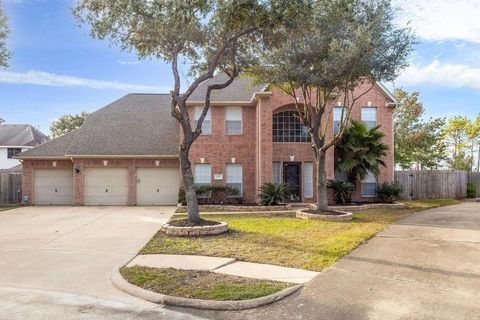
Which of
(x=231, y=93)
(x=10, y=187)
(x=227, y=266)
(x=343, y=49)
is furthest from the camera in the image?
(x=10, y=187)

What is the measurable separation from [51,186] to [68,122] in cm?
2630

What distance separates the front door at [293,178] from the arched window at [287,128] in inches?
51.3

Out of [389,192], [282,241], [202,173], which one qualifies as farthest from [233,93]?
[282,241]

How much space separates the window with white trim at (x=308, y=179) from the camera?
20703 millimetres

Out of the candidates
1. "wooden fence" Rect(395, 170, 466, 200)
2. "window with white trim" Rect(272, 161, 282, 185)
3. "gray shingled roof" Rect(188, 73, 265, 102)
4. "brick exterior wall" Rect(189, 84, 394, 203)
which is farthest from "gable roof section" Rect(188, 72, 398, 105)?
"wooden fence" Rect(395, 170, 466, 200)

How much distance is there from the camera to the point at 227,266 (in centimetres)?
762

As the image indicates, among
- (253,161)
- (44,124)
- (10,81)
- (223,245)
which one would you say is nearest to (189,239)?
(223,245)

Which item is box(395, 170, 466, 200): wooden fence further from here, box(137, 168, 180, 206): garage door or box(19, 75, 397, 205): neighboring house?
box(137, 168, 180, 206): garage door

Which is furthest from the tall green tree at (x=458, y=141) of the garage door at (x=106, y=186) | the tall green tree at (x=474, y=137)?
the garage door at (x=106, y=186)

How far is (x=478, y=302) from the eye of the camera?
18.1ft

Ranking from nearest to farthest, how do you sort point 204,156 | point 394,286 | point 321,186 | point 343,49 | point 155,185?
point 394,286
point 343,49
point 321,186
point 204,156
point 155,185

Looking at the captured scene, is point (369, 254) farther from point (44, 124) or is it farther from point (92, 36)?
point (44, 124)

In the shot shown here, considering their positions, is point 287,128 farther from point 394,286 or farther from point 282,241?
point 394,286

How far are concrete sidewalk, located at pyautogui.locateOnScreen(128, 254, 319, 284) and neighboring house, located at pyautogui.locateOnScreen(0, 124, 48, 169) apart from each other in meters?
34.1
